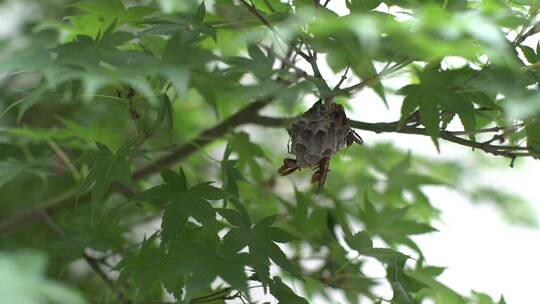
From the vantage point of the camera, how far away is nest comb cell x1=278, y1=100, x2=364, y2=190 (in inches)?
19.8

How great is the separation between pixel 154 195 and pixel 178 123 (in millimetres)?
421

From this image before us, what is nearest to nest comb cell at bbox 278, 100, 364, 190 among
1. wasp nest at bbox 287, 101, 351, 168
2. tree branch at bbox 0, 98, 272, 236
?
wasp nest at bbox 287, 101, 351, 168

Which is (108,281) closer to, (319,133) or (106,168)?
(106,168)

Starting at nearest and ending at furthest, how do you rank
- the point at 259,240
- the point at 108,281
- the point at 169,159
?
1. the point at 259,240
2. the point at 108,281
3. the point at 169,159

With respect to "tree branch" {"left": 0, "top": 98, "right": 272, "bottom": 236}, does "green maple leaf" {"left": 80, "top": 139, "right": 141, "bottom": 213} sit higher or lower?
lower

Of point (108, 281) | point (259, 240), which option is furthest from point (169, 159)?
point (259, 240)

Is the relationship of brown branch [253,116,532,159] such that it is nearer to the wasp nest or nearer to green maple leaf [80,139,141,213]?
the wasp nest

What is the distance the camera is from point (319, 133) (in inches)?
19.8

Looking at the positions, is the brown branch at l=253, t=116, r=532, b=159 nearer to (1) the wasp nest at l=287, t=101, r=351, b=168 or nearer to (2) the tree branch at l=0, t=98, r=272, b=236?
(1) the wasp nest at l=287, t=101, r=351, b=168

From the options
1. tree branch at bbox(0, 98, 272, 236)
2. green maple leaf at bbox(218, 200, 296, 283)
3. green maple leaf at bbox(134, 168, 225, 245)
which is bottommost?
green maple leaf at bbox(218, 200, 296, 283)

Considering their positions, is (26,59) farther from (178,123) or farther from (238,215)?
(178,123)

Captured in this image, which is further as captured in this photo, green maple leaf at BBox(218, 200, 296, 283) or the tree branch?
the tree branch

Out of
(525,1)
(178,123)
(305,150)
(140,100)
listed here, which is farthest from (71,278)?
(525,1)

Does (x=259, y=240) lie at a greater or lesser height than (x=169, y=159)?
lesser
